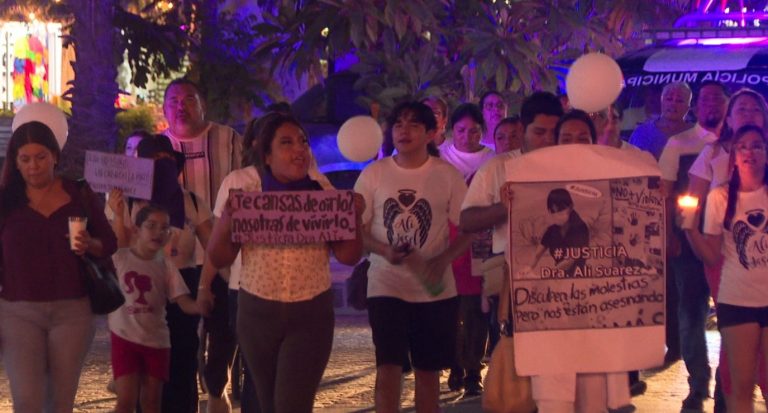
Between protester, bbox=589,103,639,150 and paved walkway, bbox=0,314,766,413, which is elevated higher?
protester, bbox=589,103,639,150

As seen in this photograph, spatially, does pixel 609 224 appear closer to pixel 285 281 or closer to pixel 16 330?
pixel 285 281

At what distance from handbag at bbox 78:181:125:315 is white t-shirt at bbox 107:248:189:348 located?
724 mm

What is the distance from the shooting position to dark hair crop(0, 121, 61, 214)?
6.86 metres

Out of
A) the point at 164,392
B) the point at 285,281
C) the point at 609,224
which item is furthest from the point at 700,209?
the point at 164,392

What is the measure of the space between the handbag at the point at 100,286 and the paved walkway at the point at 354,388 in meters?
2.62

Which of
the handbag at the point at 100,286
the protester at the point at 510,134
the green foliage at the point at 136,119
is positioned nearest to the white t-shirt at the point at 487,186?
the handbag at the point at 100,286

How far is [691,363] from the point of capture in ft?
30.6

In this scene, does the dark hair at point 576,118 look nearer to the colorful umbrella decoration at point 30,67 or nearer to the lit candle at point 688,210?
the lit candle at point 688,210

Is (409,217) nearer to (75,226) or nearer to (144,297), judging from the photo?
(144,297)

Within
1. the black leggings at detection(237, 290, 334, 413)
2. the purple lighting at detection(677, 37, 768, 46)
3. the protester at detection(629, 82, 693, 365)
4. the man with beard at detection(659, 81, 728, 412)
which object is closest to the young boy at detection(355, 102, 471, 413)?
the black leggings at detection(237, 290, 334, 413)

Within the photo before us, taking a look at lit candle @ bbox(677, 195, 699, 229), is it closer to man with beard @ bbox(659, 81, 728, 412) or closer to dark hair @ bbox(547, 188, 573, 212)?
dark hair @ bbox(547, 188, 573, 212)

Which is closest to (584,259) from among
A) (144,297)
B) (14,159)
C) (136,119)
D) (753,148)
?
(753,148)

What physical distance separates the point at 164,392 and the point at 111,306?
128cm

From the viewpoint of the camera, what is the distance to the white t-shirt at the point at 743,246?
7250 millimetres
